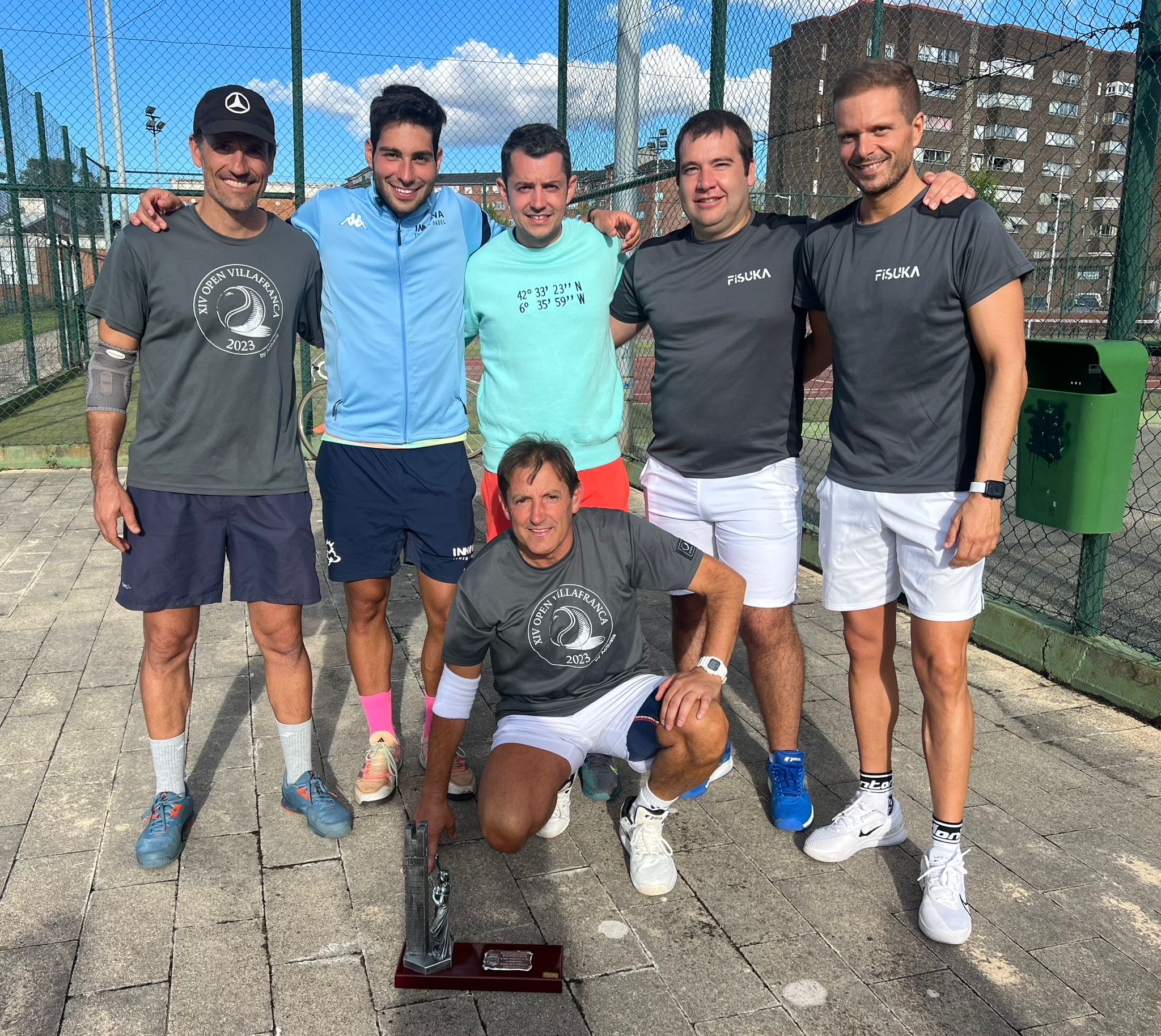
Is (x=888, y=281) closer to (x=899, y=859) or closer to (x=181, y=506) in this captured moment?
(x=899, y=859)

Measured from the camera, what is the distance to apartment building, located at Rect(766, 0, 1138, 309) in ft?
16.6

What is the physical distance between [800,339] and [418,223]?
1.30 meters

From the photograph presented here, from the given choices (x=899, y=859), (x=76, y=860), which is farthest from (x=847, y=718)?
(x=76, y=860)

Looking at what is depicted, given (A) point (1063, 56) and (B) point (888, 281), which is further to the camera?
(A) point (1063, 56)

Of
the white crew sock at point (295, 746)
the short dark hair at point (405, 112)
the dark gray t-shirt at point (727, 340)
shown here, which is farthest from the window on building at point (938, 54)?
the white crew sock at point (295, 746)

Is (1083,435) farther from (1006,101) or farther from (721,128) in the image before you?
(1006,101)

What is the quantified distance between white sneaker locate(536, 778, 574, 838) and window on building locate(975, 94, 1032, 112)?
476 centimetres

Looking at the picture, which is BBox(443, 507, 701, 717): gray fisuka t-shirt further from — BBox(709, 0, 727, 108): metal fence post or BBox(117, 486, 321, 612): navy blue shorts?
BBox(709, 0, 727, 108): metal fence post

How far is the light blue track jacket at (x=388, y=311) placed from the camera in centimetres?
326

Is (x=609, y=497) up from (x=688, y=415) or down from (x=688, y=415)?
down

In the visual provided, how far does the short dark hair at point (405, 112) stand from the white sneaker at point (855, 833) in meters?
2.46

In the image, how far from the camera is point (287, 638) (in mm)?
3248

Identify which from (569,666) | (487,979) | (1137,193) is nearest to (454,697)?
(569,666)

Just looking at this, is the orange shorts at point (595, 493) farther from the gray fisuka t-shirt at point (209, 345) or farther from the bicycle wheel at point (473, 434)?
the bicycle wheel at point (473, 434)
